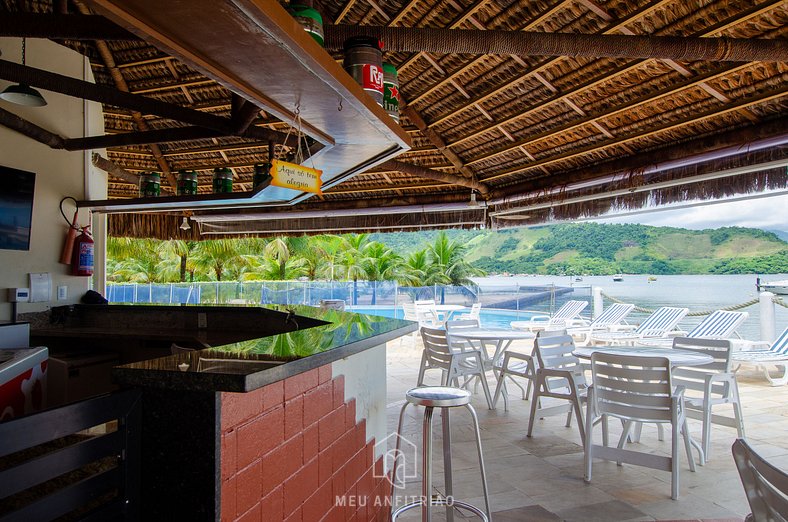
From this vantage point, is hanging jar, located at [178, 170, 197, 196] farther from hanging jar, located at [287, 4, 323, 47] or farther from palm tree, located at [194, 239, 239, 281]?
palm tree, located at [194, 239, 239, 281]

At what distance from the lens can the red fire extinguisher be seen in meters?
4.74

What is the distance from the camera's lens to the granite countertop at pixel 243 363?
130 centimetres

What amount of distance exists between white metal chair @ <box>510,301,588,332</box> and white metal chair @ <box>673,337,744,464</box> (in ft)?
18.9

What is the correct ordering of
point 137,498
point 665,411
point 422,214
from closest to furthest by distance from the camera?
point 137,498, point 665,411, point 422,214

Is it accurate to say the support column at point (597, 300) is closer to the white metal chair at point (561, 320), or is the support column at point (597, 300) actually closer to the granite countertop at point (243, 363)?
the white metal chair at point (561, 320)

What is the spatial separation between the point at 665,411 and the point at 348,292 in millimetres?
11573

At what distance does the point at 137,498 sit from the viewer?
4.22 ft

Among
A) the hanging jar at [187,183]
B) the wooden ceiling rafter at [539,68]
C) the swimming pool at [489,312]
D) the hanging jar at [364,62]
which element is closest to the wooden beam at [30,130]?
the hanging jar at [187,183]

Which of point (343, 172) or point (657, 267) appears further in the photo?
point (657, 267)

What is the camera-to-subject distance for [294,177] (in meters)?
2.47

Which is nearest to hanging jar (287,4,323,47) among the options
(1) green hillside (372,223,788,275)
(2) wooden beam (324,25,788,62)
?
(2) wooden beam (324,25,788,62)

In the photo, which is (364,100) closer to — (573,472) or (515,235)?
(573,472)

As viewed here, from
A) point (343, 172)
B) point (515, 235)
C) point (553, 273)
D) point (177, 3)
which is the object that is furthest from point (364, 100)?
point (515, 235)

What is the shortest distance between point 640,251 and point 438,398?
114ft
